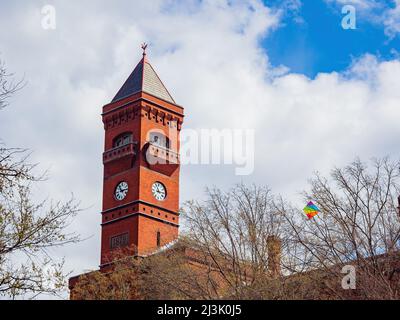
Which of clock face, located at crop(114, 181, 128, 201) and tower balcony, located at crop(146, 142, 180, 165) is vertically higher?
tower balcony, located at crop(146, 142, 180, 165)

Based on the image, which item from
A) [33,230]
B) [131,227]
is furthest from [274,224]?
[131,227]

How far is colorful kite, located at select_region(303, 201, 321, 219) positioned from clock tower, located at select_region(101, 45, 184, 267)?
102 feet

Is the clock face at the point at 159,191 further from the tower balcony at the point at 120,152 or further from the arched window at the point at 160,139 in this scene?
the arched window at the point at 160,139

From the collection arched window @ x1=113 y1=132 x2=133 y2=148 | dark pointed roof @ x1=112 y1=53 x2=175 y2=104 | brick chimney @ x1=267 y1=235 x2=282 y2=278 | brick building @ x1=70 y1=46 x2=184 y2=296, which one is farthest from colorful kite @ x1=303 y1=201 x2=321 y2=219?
dark pointed roof @ x1=112 y1=53 x2=175 y2=104

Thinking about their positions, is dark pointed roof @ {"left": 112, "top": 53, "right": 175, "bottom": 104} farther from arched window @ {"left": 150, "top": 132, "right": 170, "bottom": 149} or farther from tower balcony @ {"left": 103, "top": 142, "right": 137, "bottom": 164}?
tower balcony @ {"left": 103, "top": 142, "right": 137, "bottom": 164}

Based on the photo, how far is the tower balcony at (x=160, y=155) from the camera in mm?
65812

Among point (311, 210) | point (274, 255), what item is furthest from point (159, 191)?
point (311, 210)

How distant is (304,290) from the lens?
31.8 m

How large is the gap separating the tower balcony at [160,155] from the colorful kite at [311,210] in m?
35.5

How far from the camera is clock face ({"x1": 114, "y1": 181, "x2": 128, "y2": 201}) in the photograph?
216 feet

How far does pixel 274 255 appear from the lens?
34.7 metres

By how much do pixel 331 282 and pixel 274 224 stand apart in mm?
6499
